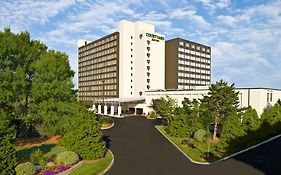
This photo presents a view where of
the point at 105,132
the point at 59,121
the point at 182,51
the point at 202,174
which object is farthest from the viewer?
the point at 182,51

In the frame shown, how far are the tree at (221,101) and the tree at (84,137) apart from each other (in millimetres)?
16210

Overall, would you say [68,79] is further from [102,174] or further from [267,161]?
[267,161]

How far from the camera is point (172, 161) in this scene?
1043 inches

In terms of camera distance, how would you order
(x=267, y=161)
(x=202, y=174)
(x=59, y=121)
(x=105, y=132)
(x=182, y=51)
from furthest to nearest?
(x=182, y=51) < (x=105, y=132) < (x=59, y=121) < (x=267, y=161) < (x=202, y=174)

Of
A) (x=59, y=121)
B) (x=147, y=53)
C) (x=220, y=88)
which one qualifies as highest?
(x=147, y=53)

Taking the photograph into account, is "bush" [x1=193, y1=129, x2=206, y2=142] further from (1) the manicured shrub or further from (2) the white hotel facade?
(2) the white hotel facade

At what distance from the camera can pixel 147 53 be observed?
9856cm

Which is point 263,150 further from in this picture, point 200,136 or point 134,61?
point 134,61

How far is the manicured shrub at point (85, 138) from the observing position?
2767 cm

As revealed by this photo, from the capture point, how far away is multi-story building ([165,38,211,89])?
110500 mm

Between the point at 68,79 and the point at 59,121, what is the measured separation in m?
7.01

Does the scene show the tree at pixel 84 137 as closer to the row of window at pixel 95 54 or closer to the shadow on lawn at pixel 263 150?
the shadow on lawn at pixel 263 150

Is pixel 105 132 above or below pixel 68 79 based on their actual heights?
below

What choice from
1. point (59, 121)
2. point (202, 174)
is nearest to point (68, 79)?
point (59, 121)
